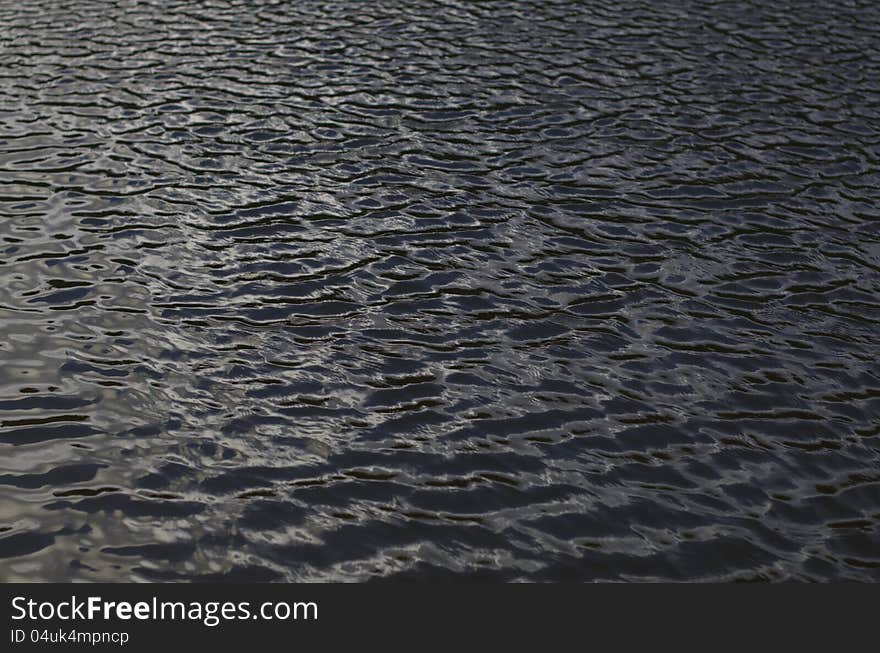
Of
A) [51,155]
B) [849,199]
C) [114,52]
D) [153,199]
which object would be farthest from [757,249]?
[114,52]

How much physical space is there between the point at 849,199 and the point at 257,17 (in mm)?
25039

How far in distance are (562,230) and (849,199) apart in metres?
7.78

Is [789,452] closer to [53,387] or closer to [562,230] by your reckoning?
[562,230]

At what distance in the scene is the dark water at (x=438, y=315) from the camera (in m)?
14.2

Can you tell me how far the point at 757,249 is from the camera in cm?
2219

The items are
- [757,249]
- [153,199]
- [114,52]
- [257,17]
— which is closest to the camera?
[757,249]

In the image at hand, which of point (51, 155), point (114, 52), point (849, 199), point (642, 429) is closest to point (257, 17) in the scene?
point (114, 52)

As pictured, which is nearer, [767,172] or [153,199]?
[153,199]

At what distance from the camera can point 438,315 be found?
1952 centimetres

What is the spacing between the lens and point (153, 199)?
78.9 feet

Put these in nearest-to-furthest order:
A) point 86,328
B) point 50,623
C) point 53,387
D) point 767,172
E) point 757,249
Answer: point 50,623
point 53,387
point 86,328
point 757,249
point 767,172

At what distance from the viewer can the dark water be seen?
46.6 ft

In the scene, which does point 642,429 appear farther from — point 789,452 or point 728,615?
point 728,615

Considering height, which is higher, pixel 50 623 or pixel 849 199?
pixel 849 199
